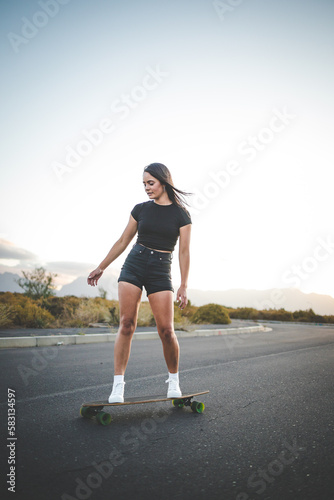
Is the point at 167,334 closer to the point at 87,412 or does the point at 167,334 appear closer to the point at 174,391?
the point at 174,391

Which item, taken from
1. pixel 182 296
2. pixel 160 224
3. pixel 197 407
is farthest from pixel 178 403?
pixel 160 224

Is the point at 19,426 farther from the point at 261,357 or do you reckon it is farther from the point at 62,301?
the point at 62,301

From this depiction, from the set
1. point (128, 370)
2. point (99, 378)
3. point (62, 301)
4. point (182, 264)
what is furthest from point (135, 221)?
point (62, 301)

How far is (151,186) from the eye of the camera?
3611mm

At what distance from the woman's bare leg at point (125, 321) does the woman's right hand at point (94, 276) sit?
35 centimetres

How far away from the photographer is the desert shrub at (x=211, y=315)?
1964 centimetres

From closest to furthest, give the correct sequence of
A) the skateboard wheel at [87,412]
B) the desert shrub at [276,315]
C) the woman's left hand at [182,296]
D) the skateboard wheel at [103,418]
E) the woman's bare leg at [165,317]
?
the skateboard wheel at [103,418]
the skateboard wheel at [87,412]
the woman's bare leg at [165,317]
the woman's left hand at [182,296]
the desert shrub at [276,315]

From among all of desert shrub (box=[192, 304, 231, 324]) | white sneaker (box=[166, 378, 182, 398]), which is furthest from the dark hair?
desert shrub (box=[192, 304, 231, 324])

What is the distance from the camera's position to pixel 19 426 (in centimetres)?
278

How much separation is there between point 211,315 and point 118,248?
16.6 metres

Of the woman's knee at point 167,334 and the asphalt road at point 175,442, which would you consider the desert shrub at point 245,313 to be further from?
the woman's knee at point 167,334

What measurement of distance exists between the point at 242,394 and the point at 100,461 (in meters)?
2.31

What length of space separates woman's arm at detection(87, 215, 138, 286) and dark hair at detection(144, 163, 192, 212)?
1.58 feet

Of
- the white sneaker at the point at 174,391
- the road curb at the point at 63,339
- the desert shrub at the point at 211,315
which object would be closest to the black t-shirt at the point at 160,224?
the white sneaker at the point at 174,391
